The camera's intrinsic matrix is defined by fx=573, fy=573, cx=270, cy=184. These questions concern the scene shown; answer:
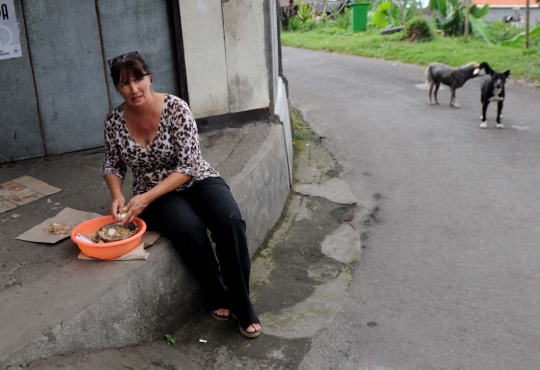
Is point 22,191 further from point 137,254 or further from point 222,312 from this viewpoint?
point 222,312

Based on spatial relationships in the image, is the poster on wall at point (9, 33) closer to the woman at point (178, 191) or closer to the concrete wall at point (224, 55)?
the concrete wall at point (224, 55)

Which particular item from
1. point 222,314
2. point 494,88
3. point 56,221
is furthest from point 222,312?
point 494,88

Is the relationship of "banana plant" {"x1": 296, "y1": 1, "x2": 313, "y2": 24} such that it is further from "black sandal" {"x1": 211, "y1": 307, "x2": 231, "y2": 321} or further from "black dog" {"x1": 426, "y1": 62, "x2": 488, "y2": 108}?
"black sandal" {"x1": 211, "y1": 307, "x2": 231, "y2": 321}

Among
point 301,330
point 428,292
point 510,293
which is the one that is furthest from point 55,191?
point 510,293

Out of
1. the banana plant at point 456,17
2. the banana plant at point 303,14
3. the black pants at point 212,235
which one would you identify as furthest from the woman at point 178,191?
the banana plant at point 303,14

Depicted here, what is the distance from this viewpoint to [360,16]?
18.9 m

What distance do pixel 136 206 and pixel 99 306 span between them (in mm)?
672

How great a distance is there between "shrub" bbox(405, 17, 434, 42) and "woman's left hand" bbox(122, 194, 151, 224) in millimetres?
13138

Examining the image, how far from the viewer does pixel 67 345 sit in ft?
9.50

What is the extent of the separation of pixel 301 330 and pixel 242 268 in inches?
23.6

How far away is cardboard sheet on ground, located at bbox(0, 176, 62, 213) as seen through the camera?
4406 millimetres

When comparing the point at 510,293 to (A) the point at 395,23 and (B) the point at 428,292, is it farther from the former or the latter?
(A) the point at 395,23

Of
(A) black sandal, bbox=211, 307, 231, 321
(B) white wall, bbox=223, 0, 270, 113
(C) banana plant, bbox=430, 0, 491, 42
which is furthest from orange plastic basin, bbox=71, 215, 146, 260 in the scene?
(C) banana plant, bbox=430, 0, 491, 42

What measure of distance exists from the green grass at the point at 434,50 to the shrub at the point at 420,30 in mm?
254
